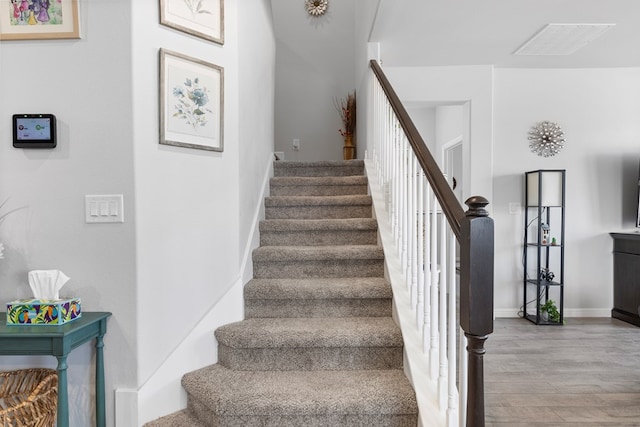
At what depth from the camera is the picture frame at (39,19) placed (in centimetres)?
174

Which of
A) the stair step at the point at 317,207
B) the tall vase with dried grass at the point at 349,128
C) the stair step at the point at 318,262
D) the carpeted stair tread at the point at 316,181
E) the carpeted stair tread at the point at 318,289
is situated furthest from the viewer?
the tall vase with dried grass at the point at 349,128

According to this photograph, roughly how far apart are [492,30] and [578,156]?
70.7 inches

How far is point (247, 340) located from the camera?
1989 mm

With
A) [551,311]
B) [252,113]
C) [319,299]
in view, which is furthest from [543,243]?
[252,113]

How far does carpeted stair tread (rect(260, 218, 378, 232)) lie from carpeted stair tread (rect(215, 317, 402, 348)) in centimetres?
85

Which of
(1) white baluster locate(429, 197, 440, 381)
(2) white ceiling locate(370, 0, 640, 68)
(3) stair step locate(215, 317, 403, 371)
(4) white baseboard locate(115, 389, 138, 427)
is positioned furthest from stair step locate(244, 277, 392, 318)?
(2) white ceiling locate(370, 0, 640, 68)

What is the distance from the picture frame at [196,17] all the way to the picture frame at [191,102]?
0.47 feet

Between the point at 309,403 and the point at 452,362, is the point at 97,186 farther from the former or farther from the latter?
the point at 452,362

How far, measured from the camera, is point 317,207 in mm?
3133

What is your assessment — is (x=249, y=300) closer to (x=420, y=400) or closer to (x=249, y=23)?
(x=420, y=400)

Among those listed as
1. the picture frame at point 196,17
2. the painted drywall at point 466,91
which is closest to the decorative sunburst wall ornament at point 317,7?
the painted drywall at point 466,91

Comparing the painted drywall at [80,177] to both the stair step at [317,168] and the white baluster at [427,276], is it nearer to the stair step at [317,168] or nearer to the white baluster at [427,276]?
the white baluster at [427,276]

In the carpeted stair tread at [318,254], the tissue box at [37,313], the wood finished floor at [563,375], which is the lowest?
the wood finished floor at [563,375]

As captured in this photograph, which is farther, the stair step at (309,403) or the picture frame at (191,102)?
the picture frame at (191,102)
